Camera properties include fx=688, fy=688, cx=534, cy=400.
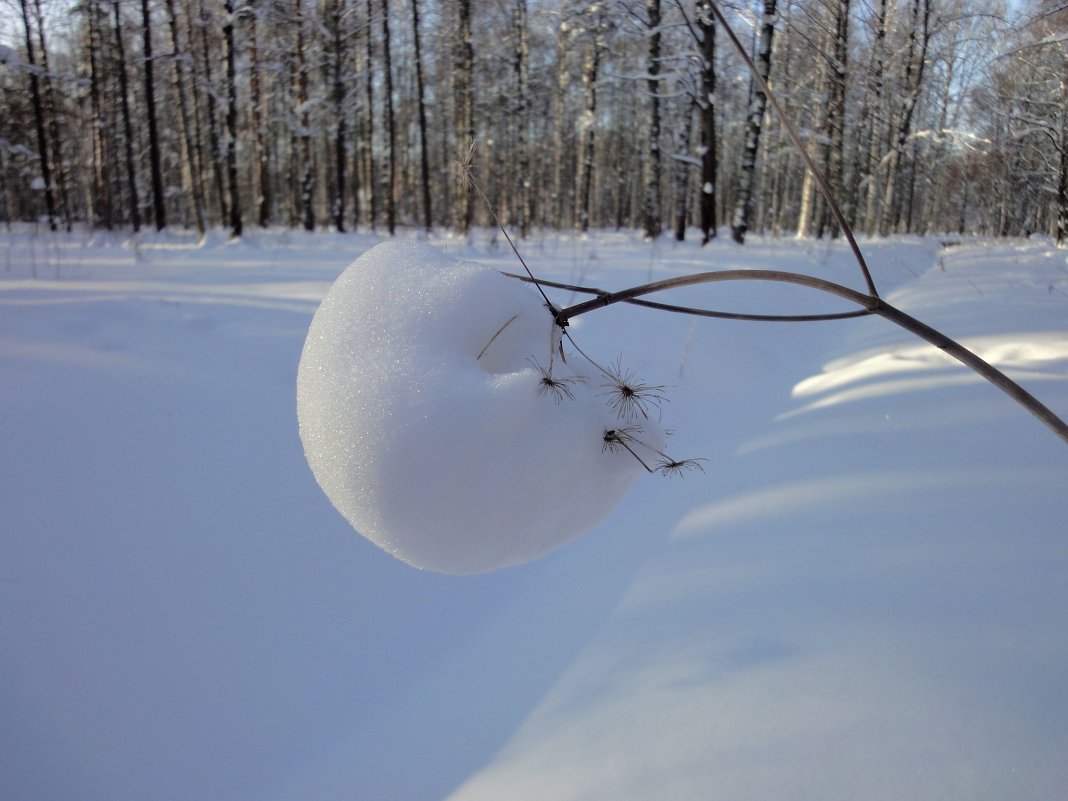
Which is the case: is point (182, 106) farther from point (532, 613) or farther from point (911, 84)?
point (532, 613)

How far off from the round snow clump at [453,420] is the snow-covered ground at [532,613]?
0.05 m

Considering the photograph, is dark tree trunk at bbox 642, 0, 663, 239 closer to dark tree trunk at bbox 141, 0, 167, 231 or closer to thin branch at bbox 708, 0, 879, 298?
dark tree trunk at bbox 141, 0, 167, 231

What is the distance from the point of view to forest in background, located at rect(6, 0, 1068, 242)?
402 inches

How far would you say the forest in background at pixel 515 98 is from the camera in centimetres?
1021

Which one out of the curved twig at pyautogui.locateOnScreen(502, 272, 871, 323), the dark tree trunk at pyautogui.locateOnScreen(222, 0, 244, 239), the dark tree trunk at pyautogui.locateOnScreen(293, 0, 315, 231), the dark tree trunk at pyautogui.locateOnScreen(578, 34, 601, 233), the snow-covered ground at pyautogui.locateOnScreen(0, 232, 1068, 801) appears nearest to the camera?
the curved twig at pyautogui.locateOnScreen(502, 272, 871, 323)

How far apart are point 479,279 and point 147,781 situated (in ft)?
5.14

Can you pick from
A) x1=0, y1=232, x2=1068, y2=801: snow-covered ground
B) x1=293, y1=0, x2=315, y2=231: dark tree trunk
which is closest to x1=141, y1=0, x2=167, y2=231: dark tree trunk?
x1=293, y1=0, x2=315, y2=231: dark tree trunk

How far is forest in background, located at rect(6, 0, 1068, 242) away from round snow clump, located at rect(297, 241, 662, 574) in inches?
57.9

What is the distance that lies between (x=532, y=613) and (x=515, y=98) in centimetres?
1495

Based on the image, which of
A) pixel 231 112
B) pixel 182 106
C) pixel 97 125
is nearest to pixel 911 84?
pixel 231 112

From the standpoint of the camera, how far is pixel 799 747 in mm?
1223

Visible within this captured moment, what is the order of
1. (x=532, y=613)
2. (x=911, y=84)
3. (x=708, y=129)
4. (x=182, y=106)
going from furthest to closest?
(x=911, y=84)
(x=182, y=106)
(x=708, y=129)
(x=532, y=613)

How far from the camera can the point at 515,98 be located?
15.2 metres

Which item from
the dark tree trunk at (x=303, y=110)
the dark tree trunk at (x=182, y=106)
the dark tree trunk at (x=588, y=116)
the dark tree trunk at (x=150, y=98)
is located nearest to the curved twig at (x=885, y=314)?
the dark tree trunk at (x=182, y=106)
